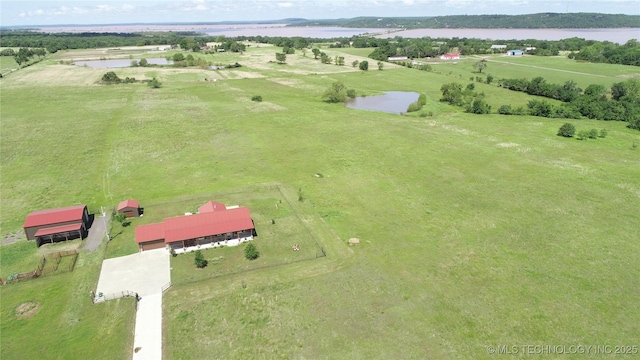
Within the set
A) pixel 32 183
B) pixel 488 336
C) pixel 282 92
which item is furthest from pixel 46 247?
pixel 282 92

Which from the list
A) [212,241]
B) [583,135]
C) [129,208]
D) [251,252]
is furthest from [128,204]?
[583,135]

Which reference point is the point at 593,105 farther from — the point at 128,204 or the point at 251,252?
the point at 128,204

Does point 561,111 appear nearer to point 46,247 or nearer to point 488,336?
point 488,336

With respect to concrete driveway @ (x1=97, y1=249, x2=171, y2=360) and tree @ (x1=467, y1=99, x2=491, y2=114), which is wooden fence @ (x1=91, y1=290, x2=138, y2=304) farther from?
tree @ (x1=467, y1=99, x2=491, y2=114)

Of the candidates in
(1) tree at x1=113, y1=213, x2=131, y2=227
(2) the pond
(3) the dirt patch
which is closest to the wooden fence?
(3) the dirt patch

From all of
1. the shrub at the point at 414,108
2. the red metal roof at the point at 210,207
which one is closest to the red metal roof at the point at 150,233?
the red metal roof at the point at 210,207

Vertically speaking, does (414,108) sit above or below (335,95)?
below
